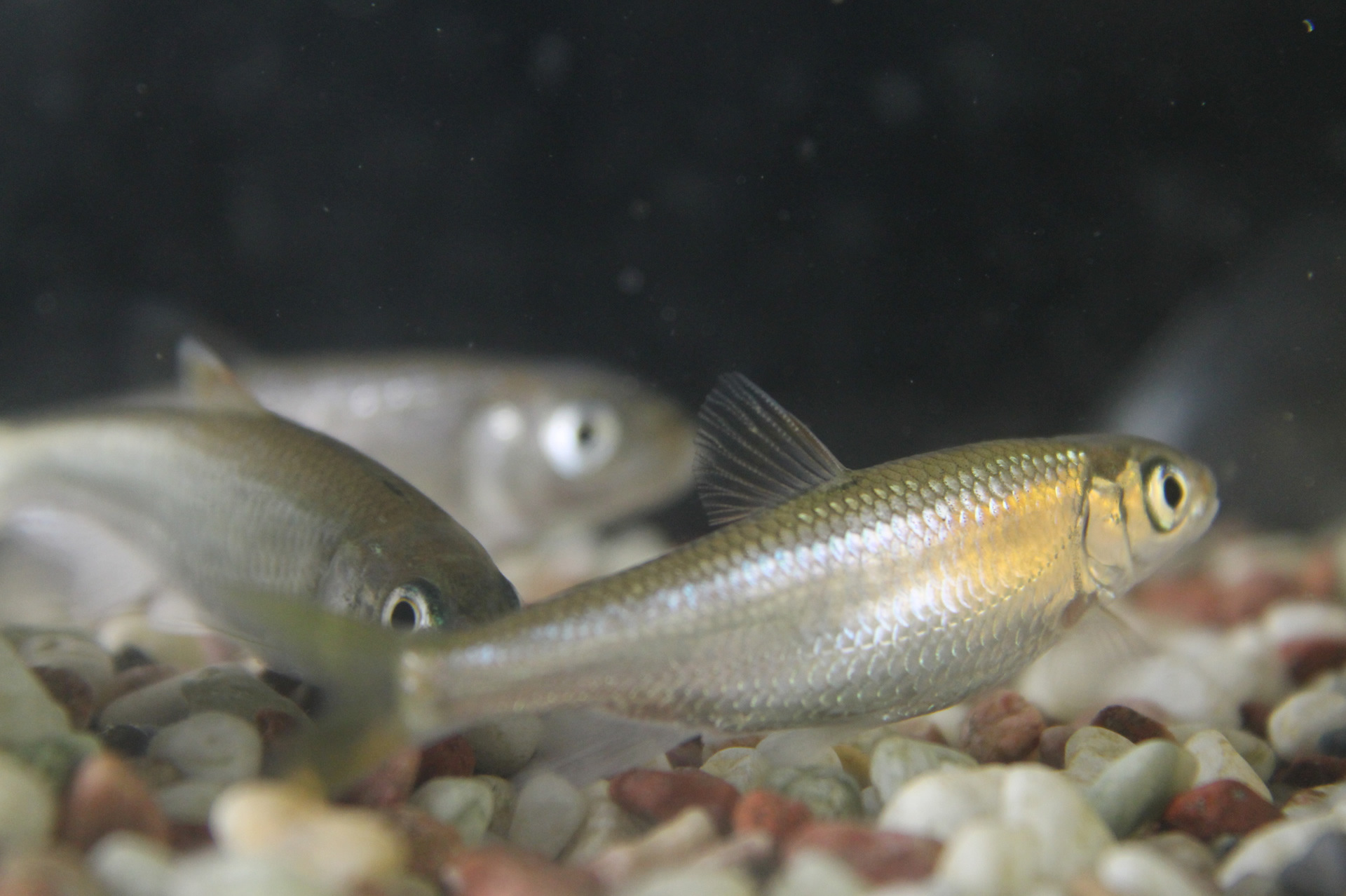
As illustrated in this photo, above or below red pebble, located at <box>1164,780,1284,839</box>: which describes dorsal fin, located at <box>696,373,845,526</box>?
above

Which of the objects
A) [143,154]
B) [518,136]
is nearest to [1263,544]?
[518,136]

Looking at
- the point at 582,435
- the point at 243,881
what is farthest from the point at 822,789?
the point at 582,435

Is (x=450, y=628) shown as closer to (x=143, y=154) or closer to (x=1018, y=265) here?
(x=1018, y=265)

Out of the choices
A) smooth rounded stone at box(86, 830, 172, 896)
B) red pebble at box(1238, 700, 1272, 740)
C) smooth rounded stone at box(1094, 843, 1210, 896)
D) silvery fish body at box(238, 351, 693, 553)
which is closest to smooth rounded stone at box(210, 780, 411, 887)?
smooth rounded stone at box(86, 830, 172, 896)

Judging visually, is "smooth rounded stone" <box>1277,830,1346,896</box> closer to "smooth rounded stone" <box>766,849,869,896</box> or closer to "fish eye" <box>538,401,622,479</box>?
"smooth rounded stone" <box>766,849,869,896</box>

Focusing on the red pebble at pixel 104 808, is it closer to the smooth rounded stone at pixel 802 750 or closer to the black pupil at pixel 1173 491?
the smooth rounded stone at pixel 802 750
